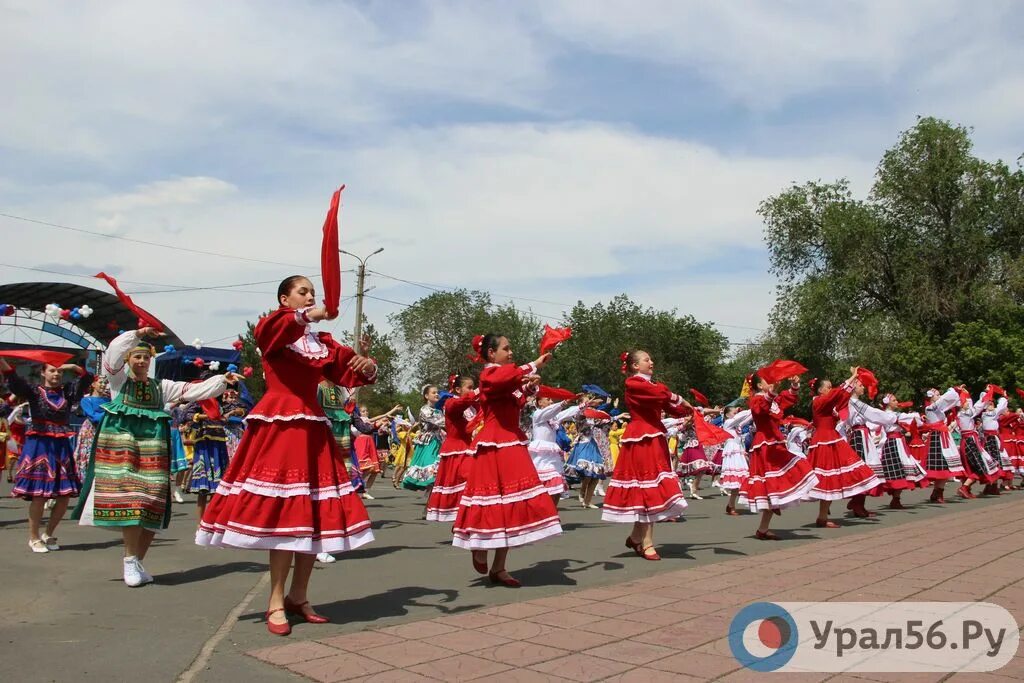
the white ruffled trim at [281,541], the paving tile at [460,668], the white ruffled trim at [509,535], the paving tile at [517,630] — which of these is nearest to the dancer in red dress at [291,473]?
the white ruffled trim at [281,541]

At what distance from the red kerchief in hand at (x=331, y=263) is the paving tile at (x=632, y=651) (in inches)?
92.4

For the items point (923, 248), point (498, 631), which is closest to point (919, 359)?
→ point (923, 248)

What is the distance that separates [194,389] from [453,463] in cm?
338

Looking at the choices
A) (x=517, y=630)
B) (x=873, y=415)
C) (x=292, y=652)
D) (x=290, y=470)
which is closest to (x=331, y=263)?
(x=290, y=470)

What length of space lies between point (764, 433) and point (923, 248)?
32.0 metres

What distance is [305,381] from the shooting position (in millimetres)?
5691

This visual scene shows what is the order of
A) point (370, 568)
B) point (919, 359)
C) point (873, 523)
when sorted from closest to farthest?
point (370, 568) < point (873, 523) < point (919, 359)

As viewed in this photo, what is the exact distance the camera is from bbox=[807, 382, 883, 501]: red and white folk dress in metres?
11.3

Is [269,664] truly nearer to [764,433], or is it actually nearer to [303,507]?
[303,507]

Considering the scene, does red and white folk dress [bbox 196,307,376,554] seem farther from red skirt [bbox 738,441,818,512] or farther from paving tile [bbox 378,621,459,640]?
red skirt [bbox 738,441,818,512]

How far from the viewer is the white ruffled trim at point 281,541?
5.33m

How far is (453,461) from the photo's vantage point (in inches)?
386

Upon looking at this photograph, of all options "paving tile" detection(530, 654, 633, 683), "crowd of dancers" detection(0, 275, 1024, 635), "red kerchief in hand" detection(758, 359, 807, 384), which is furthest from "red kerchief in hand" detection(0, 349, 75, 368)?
"red kerchief in hand" detection(758, 359, 807, 384)

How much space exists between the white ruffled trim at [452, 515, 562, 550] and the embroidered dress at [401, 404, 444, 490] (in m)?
5.50
